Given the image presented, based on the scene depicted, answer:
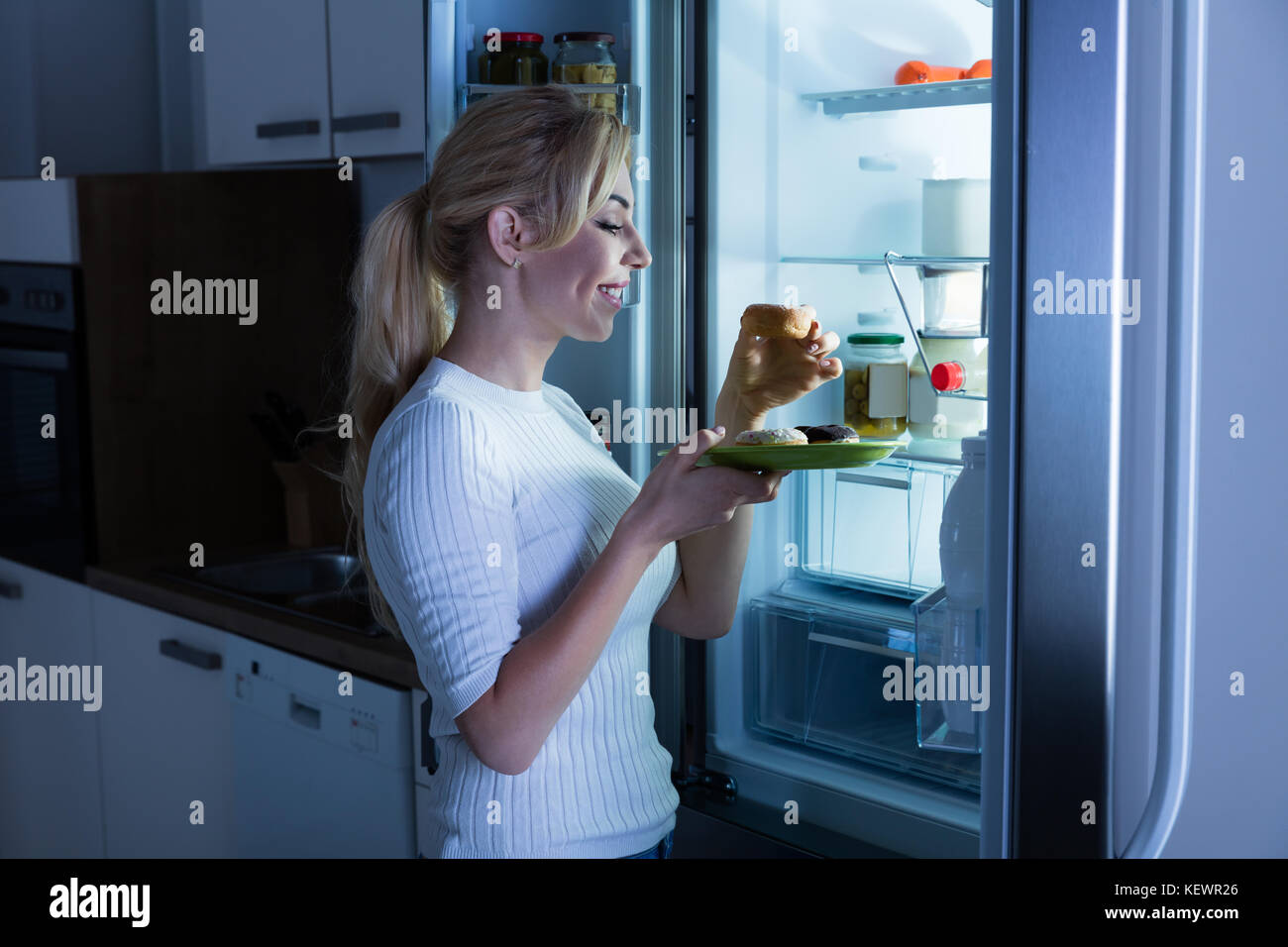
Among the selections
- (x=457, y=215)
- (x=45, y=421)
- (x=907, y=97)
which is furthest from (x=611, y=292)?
(x=45, y=421)

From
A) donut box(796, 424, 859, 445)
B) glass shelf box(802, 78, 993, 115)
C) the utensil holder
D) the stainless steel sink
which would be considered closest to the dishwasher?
the stainless steel sink

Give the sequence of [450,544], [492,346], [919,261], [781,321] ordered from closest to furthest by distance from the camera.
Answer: [450,544]
[492,346]
[781,321]
[919,261]

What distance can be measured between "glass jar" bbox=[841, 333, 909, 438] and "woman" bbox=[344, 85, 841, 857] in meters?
0.25

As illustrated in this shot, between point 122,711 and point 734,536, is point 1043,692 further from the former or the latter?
point 122,711

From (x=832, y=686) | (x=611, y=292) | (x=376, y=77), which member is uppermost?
(x=376, y=77)

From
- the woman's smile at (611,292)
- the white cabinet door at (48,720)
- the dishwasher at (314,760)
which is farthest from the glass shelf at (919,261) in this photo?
the white cabinet door at (48,720)

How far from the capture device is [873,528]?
1560mm

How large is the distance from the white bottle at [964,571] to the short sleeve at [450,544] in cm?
50

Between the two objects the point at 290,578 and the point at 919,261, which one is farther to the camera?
the point at 290,578

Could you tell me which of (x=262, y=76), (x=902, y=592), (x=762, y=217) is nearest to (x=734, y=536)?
(x=902, y=592)

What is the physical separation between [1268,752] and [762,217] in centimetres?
80

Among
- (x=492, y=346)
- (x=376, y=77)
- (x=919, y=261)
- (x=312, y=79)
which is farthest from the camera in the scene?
(x=312, y=79)

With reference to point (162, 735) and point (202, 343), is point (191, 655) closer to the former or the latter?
point (162, 735)

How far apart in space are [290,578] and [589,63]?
1175 mm
